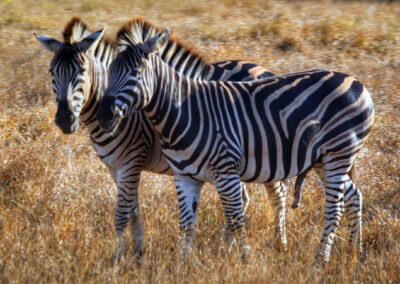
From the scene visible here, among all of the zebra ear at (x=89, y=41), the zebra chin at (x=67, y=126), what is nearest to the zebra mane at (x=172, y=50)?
the zebra ear at (x=89, y=41)

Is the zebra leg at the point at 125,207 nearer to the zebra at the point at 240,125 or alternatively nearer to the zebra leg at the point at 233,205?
the zebra at the point at 240,125

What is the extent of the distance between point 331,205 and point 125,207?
2.00 meters

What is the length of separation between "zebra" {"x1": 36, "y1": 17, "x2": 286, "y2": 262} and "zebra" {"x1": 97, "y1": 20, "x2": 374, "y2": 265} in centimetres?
28

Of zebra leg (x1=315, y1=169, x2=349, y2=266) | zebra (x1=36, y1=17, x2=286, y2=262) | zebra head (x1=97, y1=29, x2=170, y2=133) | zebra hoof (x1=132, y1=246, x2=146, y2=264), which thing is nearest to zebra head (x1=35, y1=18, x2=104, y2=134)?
zebra (x1=36, y1=17, x2=286, y2=262)

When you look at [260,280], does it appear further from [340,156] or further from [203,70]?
[203,70]

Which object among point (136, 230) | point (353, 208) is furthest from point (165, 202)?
point (353, 208)

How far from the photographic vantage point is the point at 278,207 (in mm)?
6148

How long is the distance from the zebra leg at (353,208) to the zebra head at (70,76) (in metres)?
2.72

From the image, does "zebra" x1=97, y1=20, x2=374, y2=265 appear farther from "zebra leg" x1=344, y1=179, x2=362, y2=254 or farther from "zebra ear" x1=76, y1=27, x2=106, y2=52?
"zebra ear" x1=76, y1=27, x2=106, y2=52

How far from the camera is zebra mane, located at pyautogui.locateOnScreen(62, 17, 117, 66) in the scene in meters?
Answer: 5.13

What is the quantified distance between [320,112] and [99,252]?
2.38m

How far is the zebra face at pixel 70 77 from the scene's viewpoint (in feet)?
15.5

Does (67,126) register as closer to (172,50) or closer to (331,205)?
(172,50)

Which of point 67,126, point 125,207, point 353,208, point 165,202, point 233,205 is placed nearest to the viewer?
point 67,126
